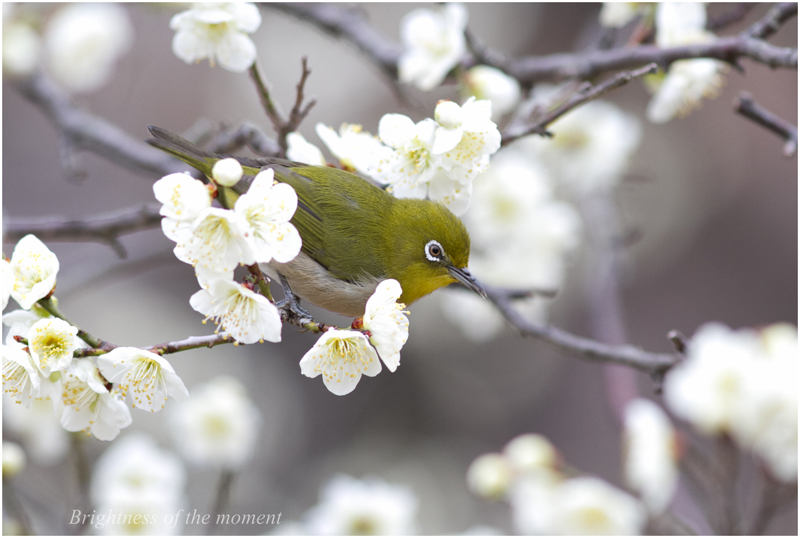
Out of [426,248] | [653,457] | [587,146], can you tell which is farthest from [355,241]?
[587,146]

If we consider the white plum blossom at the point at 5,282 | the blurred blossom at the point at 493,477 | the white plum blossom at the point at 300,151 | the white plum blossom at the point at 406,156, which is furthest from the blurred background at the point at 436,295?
the white plum blossom at the point at 5,282

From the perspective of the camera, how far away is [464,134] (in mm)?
1802

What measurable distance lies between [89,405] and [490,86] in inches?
→ 83.0

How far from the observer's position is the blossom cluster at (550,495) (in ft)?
9.84

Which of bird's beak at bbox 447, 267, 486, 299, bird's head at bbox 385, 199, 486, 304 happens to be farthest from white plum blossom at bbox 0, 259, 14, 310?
bird's beak at bbox 447, 267, 486, 299

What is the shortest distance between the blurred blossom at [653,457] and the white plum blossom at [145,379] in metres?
2.20

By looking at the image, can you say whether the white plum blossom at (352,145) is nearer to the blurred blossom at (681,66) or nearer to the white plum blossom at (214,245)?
the white plum blossom at (214,245)

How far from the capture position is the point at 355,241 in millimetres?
2291

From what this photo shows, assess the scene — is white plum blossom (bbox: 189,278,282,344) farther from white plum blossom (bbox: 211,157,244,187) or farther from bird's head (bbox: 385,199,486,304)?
bird's head (bbox: 385,199,486,304)

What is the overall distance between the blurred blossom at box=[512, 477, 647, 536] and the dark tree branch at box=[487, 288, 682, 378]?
0.92 metres

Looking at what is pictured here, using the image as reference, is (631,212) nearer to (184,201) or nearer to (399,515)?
(399,515)

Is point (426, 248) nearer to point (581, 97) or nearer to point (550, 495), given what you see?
point (581, 97)

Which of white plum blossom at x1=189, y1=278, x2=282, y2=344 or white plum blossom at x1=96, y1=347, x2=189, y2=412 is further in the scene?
white plum blossom at x1=96, y1=347, x2=189, y2=412

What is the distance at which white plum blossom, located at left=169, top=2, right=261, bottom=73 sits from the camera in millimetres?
2137
